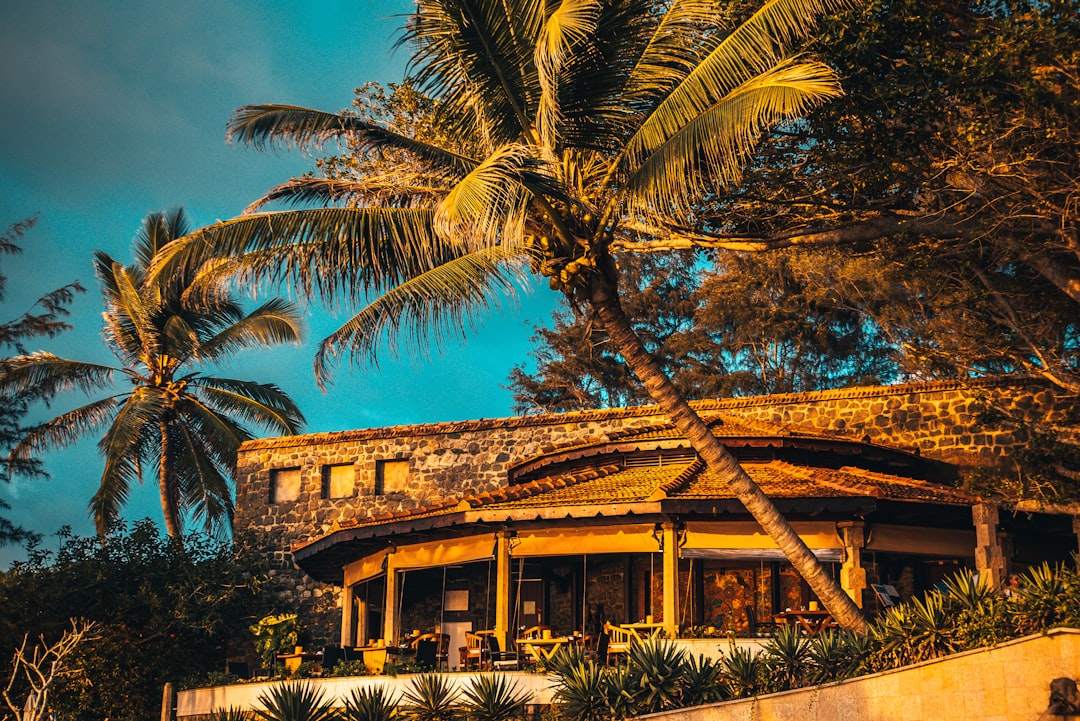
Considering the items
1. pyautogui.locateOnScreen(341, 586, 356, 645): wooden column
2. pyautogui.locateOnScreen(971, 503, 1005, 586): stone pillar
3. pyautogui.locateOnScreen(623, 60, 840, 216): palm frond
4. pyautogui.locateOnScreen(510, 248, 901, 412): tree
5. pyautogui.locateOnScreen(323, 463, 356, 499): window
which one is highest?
pyautogui.locateOnScreen(510, 248, 901, 412): tree

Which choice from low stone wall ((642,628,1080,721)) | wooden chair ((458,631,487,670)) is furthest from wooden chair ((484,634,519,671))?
low stone wall ((642,628,1080,721))

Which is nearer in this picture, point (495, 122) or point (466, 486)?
point (495, 122)

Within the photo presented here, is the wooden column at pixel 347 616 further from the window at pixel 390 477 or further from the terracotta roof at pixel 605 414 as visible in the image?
the terracotta roof at pixel 605 414

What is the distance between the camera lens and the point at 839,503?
18969 millimetres

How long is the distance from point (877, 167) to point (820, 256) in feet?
56.0

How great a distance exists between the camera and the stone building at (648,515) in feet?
64.5

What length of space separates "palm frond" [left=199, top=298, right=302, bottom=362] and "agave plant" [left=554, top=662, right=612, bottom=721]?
2011 cm

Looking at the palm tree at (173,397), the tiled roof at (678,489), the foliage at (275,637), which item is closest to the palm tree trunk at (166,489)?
the palm tree at (173,397)

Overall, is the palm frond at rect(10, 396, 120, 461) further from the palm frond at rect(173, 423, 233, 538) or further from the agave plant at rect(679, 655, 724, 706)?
the agave plant at rect(679, 655, 724, 706)

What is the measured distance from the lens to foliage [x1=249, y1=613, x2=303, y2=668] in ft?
76.4

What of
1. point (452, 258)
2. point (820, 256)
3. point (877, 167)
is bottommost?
point (452, 258)

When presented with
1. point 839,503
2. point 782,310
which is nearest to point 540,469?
point 839,503

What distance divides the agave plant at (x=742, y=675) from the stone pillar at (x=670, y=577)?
140 inches

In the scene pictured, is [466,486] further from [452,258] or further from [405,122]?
[452,258]
